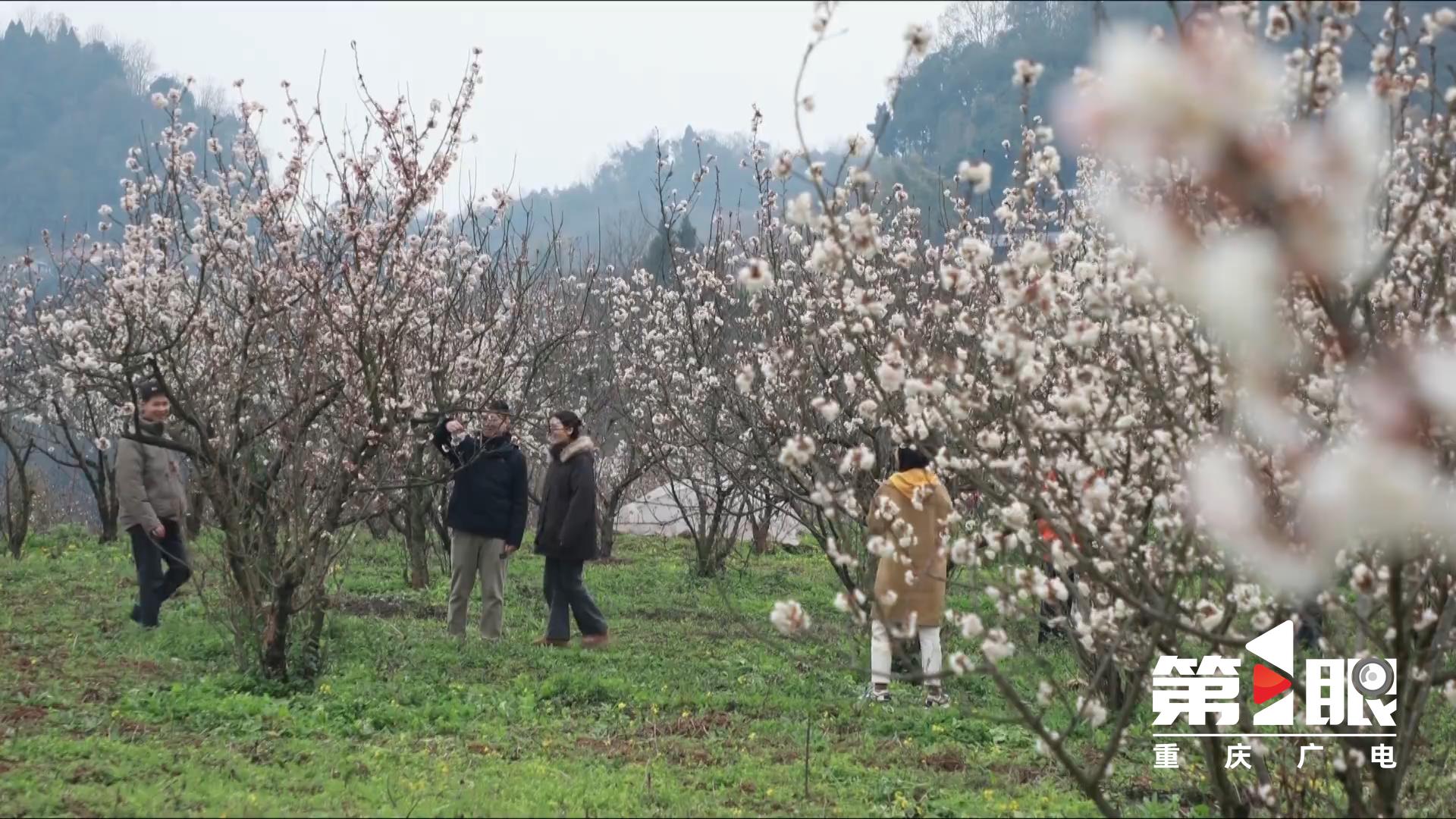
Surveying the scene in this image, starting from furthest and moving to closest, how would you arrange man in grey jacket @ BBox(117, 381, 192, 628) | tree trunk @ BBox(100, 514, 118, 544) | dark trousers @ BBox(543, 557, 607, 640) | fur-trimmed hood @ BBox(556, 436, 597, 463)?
tree trunk @ BBox(100, 514, 118, 544) → fur-trimmed hood @ BBox(556, 436, 597, 463) → dark trousers @ BBox(543, 557, 607, 640) → man in grey jacket @ BBox(117, 381, 192, 628)

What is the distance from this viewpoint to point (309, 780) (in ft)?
17.3

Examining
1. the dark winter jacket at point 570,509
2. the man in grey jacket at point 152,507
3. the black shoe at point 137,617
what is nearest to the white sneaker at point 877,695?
the dark winter jacket at point 570,509

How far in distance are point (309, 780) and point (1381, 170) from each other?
469cm

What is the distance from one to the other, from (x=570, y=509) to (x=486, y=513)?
616 mm

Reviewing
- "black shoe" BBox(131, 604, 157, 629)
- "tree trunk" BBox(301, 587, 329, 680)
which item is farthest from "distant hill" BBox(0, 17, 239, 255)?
"tree trunk" BBox(301, 587, 329, 680)

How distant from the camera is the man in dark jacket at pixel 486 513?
9148mm

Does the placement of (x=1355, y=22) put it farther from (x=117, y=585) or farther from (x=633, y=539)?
(x=633, y=539)

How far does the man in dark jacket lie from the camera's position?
9.15 m

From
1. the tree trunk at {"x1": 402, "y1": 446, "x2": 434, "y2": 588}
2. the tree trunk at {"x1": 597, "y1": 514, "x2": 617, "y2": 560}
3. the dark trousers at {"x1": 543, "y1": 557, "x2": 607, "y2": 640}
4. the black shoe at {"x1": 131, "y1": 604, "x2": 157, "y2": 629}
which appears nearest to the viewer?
the black shoe at {"x1": 131, "y1": 604, "x2": 157, "y2": 629}

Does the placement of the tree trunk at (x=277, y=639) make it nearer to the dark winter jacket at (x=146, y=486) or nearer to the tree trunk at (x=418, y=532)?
the dark winter jacket at (x=146, y=486)

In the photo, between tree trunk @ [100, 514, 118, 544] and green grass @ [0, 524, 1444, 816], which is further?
tree trunk @ [100, 514, 118, 544]

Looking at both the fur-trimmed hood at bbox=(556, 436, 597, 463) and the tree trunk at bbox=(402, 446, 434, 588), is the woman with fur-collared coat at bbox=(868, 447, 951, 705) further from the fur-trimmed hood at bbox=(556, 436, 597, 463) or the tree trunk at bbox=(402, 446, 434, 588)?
the tree trunk at bbox=(402, 446, 434, 588)

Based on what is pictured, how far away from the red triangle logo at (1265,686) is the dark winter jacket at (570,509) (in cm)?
474

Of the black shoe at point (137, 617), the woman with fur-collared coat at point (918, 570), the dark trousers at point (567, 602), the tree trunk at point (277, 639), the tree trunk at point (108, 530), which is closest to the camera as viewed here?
the woman with fur-collared coat at point (918, 570)
